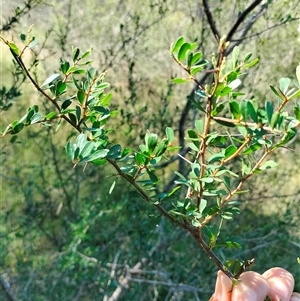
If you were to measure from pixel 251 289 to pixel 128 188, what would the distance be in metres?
1.76

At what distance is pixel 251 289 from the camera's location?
580 millimetres

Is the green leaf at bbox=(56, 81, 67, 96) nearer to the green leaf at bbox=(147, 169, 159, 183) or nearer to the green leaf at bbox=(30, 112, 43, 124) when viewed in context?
the green leaf at bbox=(30, 112, 43, 124)

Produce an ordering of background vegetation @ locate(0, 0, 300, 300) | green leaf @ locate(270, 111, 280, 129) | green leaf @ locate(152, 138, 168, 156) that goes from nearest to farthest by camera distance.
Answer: green leaf @ locate(270, 111, 280, 129) → green leaf @ locate(152, 138, 168, 156) → background vegetation @ locate(0, 0, 300, 300)

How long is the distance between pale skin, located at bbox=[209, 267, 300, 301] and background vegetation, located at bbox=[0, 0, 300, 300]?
4.01ft

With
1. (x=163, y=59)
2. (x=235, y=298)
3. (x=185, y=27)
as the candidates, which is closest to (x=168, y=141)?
(x=235, y=298)

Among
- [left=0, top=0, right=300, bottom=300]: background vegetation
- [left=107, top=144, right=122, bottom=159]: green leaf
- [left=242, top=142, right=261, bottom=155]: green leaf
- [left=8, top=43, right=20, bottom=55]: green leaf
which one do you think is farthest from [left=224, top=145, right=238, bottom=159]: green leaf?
[left=0, top=0, right=300, bottom=300]: background vegetation

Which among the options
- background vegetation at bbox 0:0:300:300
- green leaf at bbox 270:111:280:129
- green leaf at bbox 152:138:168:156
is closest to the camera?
green leaf at bbox 270:111:280:129

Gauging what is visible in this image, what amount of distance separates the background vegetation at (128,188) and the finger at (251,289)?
127 cm

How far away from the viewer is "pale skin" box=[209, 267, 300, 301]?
58cm

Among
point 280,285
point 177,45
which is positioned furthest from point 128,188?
point 177,45

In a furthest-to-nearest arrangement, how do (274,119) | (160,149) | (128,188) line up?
(128,188), (160,149), (274,119)

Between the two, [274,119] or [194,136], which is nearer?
[274,119]

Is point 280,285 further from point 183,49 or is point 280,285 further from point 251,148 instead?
point 183,49

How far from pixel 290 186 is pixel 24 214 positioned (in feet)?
4.35
